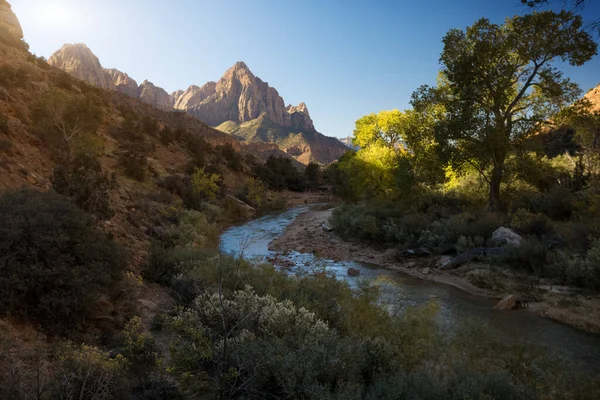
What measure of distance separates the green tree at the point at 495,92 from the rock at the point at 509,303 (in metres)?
7.56

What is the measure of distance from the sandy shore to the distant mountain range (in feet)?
345

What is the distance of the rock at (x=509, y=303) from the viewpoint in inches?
417

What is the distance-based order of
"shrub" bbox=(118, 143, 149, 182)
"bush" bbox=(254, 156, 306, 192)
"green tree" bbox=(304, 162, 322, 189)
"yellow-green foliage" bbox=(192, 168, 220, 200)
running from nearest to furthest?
"shrub" bbox=(118, 143, 149, 182), "yellow-green foliage" bbox=(192, 168, 220, 200), "bush" bbox=(254, 156, 306, 192), "green tree" bbox=(304, 162, 322, 189)

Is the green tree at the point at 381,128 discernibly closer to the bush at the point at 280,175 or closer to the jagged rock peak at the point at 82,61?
the bush at the point at 280,175

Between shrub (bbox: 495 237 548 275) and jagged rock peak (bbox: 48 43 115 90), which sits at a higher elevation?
jagged rock peak (bbox: 48 43 115 90)

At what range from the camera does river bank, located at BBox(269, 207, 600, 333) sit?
9.55m

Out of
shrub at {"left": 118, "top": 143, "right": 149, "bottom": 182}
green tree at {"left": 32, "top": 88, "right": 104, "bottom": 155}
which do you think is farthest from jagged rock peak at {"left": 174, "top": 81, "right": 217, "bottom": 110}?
green tree at {"left": 32, "top": 88, "right": 104, "bottom": 155}

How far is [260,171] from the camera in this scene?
169ft

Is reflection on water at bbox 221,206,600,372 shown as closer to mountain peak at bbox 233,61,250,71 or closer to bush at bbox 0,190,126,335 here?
bush at bbox 0,190,126,335

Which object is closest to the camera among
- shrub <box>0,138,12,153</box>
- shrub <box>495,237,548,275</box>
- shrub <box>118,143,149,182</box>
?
shrub <box>495,237,548,275</box>

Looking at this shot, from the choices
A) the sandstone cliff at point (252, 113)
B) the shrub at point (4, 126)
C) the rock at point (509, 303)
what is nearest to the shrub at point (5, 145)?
the shrub at point (4, 126)

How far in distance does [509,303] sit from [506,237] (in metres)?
4.39

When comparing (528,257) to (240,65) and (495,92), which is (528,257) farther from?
(240,65)

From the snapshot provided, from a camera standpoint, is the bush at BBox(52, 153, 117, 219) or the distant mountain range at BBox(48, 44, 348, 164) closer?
the bush at BBox(52, 153, 117, 219)
